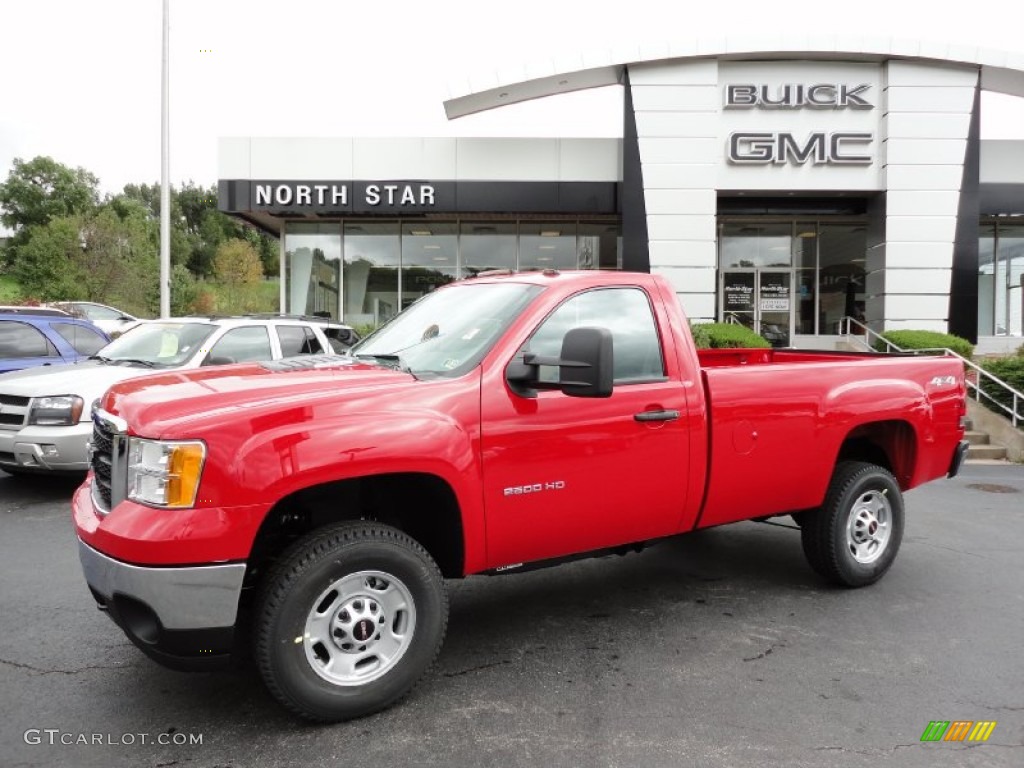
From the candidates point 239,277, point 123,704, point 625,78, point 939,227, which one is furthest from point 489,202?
point 239,277

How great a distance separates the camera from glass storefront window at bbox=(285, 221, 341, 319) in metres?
21.3

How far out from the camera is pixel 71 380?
742 cm

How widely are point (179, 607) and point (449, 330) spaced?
6.04 feet

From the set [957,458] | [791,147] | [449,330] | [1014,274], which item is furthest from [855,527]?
[1014,274]

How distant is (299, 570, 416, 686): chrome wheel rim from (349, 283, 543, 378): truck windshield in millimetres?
975

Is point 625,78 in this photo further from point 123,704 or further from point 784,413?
point 123,704

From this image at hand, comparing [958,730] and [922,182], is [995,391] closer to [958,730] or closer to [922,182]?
[922,182]

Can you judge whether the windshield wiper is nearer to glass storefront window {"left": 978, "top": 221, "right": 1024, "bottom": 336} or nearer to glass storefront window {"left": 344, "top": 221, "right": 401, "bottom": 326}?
glass storefront window {"left": 344, "top": 221, "right": 401, "bottom": 326}

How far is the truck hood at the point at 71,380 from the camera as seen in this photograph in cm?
725

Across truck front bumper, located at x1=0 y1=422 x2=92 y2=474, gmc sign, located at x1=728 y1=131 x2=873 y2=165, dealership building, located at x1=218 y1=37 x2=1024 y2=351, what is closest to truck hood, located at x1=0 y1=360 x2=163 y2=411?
truck front bumper, located at x1=0 y1=422 x2=92 y2=474

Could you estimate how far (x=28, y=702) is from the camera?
3.46m

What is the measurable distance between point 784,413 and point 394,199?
1567 centimetres

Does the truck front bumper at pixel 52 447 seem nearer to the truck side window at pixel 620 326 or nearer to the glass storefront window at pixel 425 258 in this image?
the truck side window at pixel 620 326

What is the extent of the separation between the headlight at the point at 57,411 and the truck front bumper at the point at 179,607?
4781mm
